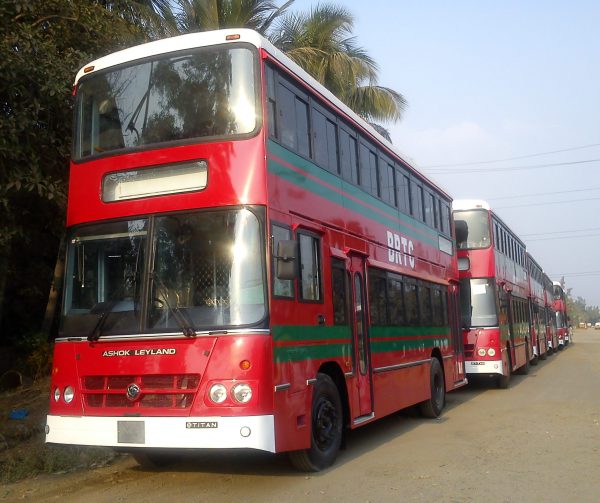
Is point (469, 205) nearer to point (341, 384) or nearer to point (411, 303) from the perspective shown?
point (411, 303)

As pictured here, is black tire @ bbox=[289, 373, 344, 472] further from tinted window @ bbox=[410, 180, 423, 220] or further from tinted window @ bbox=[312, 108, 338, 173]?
tinted window @ bbox=[410, 180, 423, 220]

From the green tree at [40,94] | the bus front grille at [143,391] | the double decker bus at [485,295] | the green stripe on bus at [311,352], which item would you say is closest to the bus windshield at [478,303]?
the double decker bus at [485,295]

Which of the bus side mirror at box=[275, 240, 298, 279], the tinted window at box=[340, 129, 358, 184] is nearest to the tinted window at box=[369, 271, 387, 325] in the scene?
the tinted window at box=[340, 129, 358, 184]

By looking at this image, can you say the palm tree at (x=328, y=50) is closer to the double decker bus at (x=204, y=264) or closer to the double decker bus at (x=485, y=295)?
the double decker bus at (x=485, y=295)

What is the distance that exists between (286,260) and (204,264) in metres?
0.78

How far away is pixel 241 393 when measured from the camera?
622cm

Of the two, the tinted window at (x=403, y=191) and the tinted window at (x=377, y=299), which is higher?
the tinted window at (x=403, y=191)

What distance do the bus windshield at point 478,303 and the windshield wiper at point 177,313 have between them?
11.3 metres

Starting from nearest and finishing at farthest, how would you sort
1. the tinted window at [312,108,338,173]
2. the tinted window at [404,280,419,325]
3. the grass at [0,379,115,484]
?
the grass at [0,379,115,484] < the tinted window at [312,108,338,173] < the tinted window at [404,280,419,325]

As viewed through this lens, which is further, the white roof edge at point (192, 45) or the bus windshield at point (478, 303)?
the bus windshield at point (478, 303)

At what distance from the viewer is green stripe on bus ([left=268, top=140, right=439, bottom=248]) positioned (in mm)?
7277

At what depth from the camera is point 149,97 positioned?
7281 mm

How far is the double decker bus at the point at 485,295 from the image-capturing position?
16500 millimetres

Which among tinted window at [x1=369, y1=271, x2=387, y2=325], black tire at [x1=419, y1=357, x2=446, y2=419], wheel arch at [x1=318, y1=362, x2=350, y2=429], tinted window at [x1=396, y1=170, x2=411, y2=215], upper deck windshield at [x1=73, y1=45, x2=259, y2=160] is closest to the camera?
upper deck windshield at [x1=73, y1=45, x2=259, y2=160]
